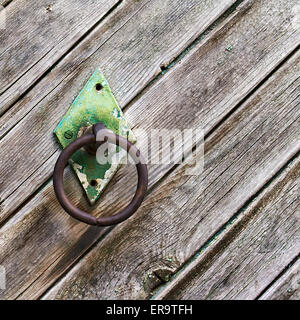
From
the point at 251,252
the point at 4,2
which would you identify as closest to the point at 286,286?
the point at 251,252

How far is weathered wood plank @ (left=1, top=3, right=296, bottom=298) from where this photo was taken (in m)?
1.08

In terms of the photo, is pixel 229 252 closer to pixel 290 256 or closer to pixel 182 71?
pixel 290 256

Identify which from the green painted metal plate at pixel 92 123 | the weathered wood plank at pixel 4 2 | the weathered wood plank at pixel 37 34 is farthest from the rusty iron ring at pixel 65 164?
the weathered wood plank at pixel 4 2

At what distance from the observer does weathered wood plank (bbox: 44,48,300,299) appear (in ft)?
3.59

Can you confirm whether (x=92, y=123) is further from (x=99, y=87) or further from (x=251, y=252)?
(x=251, y=252)

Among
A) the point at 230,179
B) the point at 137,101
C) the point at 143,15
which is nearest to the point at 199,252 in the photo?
the point at 230,179

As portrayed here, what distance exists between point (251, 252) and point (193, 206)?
0.59ft

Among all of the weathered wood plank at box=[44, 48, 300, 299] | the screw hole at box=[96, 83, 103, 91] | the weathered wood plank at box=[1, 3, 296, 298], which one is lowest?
the weathered wood plank at box=[44, 48, 300, 299]

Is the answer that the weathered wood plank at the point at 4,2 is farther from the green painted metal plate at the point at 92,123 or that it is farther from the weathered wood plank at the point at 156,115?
the weathered wood plank at the point at 156,115

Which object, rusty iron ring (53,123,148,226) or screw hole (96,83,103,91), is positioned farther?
screw hole (96,83,103,91)

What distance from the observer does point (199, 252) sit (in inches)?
43.4

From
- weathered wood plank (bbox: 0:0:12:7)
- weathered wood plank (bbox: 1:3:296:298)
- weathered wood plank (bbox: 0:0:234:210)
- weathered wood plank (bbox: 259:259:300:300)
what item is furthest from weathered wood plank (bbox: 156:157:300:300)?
weathered wood plank (bbox: 0:0:12:7)

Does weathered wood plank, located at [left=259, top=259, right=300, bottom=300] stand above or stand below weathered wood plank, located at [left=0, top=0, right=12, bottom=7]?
below

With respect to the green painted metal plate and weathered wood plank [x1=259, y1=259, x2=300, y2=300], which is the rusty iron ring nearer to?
the green painted metal plate
